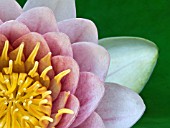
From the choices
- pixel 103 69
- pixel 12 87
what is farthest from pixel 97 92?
pixel 12 87

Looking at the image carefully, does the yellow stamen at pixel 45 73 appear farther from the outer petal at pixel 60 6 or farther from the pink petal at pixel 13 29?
the outer petal at pixel 60 6

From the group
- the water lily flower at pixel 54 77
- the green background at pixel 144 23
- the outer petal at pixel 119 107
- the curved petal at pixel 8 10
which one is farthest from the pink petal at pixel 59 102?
the green background at pixel 144 23

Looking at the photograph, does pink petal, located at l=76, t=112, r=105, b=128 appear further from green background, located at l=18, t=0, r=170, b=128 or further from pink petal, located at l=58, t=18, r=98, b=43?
green background, located at l=18, t=0, r=170, b=128

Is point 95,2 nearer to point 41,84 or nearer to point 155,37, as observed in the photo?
point 155,37

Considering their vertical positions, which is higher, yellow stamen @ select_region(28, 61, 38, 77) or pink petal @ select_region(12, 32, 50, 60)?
pink petal @ select_region(12, 32, 50, 60)

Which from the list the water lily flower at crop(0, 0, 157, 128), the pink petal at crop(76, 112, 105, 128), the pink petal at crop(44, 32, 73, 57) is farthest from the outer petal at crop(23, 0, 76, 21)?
the pink petal at crop(76, 112, 105, 128)

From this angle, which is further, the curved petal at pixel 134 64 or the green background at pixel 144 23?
the green background at pixel 144 23
